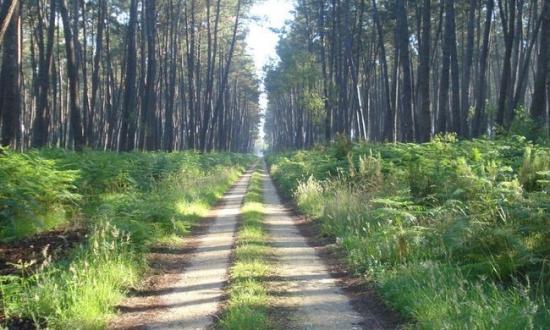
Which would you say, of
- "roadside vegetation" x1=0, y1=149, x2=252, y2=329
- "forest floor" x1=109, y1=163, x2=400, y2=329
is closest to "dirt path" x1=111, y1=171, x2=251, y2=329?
"forest floor" x1=109, y1=163, x2=400, y2=329

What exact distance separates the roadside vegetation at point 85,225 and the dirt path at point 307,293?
2.09 metres

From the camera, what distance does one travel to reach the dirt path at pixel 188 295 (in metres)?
6.03

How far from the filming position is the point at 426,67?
2045cm

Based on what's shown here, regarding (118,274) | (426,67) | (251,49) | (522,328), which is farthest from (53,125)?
(522,328)

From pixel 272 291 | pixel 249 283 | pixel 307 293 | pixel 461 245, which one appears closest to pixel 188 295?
pixel 249 283

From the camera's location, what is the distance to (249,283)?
7102 mm

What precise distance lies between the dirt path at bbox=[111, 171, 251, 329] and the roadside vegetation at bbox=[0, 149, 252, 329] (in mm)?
327

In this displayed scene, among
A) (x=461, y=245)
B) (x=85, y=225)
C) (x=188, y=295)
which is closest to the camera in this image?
(x=461, y=245)

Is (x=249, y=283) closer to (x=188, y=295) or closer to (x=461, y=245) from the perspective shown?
(x=188, y=295)

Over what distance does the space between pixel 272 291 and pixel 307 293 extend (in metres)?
0.47

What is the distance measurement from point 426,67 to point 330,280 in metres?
14.5

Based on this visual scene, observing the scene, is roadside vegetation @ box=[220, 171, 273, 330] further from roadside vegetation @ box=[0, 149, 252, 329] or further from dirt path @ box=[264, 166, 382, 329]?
roadside vegetation @ box=[0, 149, 252, 329]

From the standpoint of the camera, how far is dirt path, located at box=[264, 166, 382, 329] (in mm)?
5996

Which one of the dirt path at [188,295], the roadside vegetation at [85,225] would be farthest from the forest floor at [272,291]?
the roadside vegetation at [85,225]
